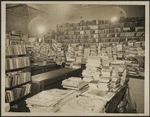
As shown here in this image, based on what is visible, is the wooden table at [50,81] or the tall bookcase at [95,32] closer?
the tall bookcase at [95,32]

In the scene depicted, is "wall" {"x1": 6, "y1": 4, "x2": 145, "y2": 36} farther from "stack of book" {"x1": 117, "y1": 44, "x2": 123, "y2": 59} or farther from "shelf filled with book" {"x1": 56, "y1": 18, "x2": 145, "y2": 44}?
"stack of book" {"x1": 117, "y1": 44, "x2": 123, "y2": 59}

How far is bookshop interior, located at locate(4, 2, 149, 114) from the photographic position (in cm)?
174

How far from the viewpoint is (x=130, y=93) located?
8.03 ft

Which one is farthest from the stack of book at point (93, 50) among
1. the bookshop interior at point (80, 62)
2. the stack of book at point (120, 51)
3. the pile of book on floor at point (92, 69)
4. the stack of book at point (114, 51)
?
the pile of book on floor at point (92, 69)

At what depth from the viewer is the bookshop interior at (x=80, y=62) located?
68.6 inches

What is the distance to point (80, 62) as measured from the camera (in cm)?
346

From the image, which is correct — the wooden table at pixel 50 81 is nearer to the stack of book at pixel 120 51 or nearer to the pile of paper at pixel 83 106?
the stack of book at pixel 120 51

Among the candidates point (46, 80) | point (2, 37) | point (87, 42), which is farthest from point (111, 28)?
point (2, 37)

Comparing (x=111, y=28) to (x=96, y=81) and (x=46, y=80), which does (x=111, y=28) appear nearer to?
(x=96, y=81)

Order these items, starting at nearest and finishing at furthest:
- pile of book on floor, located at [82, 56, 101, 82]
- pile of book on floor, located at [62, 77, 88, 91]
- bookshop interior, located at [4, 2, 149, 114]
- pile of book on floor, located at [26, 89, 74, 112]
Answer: pile of book on floor, located at [26, 89, 74, 112] → bookshop interior, located at [4, 2, 149, 114] → pile of book on floor, located at [62, 77, 88, 91] → pile of book on floor, located at [82, 56, 101, 82]

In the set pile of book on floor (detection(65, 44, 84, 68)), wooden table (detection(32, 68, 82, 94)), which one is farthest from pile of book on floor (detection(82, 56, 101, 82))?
pile of book on floor (detection(65, 44, 84, 68))

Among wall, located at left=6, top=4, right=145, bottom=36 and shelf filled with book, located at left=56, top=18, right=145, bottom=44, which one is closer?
wall, located at left=6, top=4, right=145, bottom=36

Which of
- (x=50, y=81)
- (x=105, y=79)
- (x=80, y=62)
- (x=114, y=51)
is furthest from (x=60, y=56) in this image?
(x=105, y=79)

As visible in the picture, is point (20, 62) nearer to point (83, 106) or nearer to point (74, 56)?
point (74, 56)
